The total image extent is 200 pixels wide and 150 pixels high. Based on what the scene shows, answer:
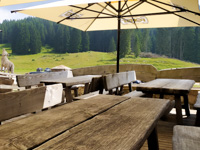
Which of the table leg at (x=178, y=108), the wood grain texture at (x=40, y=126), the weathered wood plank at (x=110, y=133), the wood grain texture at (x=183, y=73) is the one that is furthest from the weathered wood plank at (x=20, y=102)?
the wood grain texture at (x=183, y=73)

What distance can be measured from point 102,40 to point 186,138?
52027mm

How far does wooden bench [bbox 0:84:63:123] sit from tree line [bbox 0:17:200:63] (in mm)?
35546

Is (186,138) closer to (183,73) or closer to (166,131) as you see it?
(166,131)

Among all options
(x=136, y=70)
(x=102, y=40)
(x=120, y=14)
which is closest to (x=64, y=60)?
(x=102, y=40)

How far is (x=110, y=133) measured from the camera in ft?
2.53

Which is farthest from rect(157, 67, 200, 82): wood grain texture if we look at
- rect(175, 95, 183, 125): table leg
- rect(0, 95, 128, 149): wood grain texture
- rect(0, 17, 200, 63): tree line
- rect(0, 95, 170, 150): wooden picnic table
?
rect(0, 17, 200, 63): tree line

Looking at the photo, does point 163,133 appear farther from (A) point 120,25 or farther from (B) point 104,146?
(A) point 120,25

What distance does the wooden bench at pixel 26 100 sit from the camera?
1204mm

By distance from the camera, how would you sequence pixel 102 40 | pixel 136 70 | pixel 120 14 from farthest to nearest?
pixel 102 40 → pixel 136 70 → pixel 120 14

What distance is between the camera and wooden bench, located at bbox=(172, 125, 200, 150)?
817 mm

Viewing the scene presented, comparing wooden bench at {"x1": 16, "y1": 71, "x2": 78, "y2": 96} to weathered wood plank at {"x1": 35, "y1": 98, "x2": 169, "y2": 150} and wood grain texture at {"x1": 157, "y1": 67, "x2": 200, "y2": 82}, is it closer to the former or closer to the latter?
weathered wood plank at {"x1": 35, "y1": 98, "x2": 169, "y2": 150}

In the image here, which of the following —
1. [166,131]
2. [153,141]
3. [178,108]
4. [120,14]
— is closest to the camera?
[153,141]

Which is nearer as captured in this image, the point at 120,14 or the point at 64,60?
the point at 120,14

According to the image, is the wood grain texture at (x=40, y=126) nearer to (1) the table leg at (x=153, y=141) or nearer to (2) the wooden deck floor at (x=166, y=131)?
(1) the table leg at (x=153, y=141)
